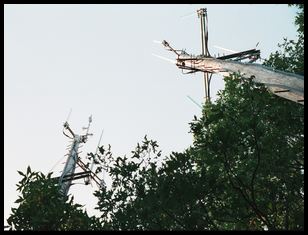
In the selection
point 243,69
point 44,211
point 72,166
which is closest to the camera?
point 44,211

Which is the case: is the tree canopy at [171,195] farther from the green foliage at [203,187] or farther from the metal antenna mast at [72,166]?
the metal antenna mast at [72,166]

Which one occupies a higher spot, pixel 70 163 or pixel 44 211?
pixel 70 163

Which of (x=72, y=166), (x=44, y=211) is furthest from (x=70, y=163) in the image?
(x=44, y=211)

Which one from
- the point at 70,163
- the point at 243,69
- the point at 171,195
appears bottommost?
the point at 171,195

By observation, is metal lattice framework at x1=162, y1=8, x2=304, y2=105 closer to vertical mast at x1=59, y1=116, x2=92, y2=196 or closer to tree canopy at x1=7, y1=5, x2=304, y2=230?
tree canopy at x1=7, y1=5, x2=304, y2=230

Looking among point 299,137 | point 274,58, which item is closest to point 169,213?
point 299,137

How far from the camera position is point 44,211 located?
749 cm

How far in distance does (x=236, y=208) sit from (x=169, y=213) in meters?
2.22

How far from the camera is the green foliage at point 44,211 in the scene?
730 centimetres

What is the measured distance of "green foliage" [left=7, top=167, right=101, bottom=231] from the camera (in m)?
7.30

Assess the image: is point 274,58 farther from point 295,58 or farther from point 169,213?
point 169,213

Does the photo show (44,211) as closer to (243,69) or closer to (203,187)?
(203,187)

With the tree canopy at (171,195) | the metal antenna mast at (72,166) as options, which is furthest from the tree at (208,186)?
the metal antenna mast at (72,166)

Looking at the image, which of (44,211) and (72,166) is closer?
(44,211)
